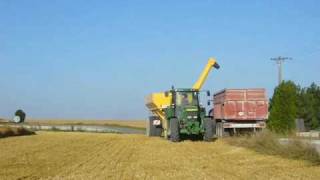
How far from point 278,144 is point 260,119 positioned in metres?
14.0

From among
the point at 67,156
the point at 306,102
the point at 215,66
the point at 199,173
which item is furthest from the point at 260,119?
the point at 306,102

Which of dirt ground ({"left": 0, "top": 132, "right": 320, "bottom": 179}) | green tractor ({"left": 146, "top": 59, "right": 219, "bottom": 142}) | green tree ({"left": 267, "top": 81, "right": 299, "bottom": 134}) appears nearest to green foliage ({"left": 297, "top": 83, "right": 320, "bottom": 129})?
green tree ({"left": 267, "top": 81, "right": 299, "bottom": 134})

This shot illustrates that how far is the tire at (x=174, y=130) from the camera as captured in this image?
1272 inches

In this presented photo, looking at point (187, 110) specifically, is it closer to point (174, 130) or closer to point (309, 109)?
point (174, 130)

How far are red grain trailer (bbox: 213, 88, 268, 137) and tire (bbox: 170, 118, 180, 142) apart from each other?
208 inches

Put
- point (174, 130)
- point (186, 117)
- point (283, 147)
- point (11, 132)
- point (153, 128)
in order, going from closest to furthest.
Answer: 1. point (283, 147)
2. point (174, 130)
3. point (186, 117)
4. point (153, 128)
5. point (11, 132)

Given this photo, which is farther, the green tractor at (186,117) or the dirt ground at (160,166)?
the green tractor at (186,117)

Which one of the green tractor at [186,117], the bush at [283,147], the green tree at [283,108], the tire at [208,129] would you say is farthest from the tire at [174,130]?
the green tree at [283,108]

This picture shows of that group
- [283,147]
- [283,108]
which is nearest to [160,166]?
[283,147]

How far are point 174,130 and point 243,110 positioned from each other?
20.5ft

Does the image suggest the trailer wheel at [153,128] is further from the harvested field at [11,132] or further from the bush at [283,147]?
the bush at [283,147]

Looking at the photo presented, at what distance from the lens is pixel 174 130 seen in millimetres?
32375

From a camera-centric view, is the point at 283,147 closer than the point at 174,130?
Yes

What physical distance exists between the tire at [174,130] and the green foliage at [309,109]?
37.2m
